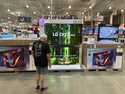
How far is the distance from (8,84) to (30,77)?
39.2 inches

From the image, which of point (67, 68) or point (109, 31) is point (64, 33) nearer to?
point (67, 68)

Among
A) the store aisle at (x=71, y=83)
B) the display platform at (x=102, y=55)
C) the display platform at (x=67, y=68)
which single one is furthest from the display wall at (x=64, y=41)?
the store aisle at (x=71, y=83)

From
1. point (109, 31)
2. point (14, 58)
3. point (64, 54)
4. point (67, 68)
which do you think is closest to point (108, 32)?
point (109, 31)

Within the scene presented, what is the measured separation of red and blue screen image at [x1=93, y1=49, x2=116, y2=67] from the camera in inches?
340

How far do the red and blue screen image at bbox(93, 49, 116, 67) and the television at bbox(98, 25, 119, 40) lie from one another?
0.86 m

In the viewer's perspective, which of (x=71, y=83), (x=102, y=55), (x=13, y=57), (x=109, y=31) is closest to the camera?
(x=71, y=83)

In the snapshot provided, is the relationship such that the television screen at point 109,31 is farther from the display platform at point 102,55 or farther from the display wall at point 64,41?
the display wall at point 64,41

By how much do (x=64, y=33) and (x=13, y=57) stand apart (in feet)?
6.62

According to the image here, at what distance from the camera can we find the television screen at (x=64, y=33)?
27.6 feet

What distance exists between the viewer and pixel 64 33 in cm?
843

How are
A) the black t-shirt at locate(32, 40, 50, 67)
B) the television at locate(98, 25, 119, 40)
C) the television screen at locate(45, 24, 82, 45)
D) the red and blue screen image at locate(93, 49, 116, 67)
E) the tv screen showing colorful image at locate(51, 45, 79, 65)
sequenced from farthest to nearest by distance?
the television at locate(98, 25, 119, 40)
the red and blue screen image at locate(93, 49, 116, 67)
the tv screen showing colorful image at locate(51, 45, 79, 65)
the television screen at locate(45, 24, 82, 45)
the black t-shirt at locate(32, 40, 50, 67)

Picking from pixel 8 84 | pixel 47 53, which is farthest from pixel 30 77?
pixel 47 53

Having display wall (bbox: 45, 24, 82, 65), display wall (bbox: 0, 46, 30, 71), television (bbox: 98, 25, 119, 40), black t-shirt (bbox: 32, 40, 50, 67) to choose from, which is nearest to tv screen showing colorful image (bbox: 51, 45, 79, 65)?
display wall (bbox: 45, 24, 82, 65)

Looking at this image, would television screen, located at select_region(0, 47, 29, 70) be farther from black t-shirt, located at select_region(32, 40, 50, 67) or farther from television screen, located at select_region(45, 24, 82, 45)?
black t-shirt, located at select_region(32, 40, 50, 67)
